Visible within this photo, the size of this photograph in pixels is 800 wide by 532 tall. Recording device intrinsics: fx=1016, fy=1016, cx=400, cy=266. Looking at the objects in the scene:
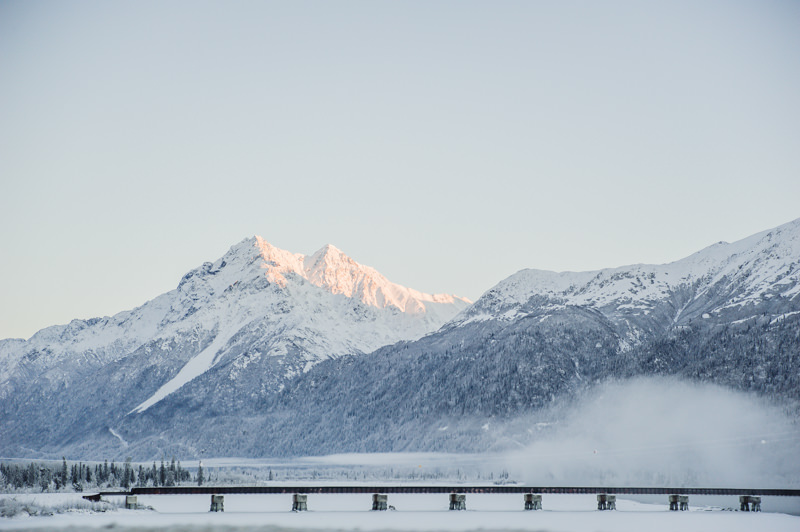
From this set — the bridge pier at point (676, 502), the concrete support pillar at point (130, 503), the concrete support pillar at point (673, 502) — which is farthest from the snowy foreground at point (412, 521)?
the bridge pier at point (676, 502)

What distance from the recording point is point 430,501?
168 meters

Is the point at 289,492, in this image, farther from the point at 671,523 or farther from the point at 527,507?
the point at 671,523

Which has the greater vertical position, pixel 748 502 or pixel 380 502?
pixel 380 502

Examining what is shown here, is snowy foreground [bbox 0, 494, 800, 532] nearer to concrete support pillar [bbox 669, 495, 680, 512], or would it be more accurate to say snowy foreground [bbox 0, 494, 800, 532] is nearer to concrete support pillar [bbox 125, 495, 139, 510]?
concrete support pillar [bbox 125, 495, 139, 510]

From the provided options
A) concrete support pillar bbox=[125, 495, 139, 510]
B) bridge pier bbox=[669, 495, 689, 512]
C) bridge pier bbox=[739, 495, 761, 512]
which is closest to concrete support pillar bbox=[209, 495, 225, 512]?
concrete support pillar bbox=[125, 495, 139, 510]

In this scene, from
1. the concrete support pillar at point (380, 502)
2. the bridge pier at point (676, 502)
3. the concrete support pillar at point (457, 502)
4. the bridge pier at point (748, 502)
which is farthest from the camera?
the bridge pier at point (748, 502)

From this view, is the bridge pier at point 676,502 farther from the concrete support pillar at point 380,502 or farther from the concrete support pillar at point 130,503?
the concrete support pillar at point 130,503

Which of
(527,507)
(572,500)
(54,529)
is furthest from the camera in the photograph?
(572,500)

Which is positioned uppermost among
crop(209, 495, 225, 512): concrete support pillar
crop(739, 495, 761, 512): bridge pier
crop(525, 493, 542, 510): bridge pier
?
crop(209, 495, 225, 512): concrete support pillar

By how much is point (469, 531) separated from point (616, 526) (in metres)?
Answer: 17.5

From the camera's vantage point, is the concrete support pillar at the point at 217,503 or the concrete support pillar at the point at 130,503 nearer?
the concrete support pillar at the point at 130,503

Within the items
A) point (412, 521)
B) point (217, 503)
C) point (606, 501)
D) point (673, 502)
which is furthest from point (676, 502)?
point (217, 503)

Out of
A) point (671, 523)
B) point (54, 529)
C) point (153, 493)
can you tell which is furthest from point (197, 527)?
point (153, 493)

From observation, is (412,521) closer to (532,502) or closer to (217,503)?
(217,503)
